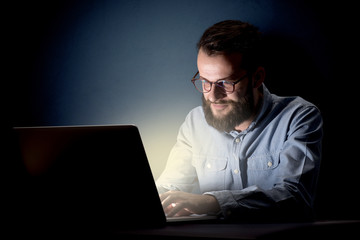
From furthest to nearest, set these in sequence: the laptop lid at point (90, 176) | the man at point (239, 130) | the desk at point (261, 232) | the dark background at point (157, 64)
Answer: the dark background at point (157, 64), the man at point (239, 130), the laptop lid at point (90, 176), the desk at point (261, 232)

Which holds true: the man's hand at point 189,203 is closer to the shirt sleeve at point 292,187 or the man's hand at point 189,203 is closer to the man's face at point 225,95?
the shirt sleeve at point 292,187

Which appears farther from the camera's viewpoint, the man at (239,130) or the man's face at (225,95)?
the man's face at (225,95)

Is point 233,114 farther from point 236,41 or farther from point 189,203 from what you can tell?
point 189,203

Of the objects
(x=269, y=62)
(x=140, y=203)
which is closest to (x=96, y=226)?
(x=140, y=203)

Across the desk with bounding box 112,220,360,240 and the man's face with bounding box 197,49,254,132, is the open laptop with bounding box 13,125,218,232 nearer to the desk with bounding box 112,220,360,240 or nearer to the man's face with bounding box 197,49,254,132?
the desk with bounding box 112,220,360,240

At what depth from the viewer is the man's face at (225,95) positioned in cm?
181

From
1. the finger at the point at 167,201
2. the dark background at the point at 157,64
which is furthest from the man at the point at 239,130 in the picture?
the finger at the point at 167,201

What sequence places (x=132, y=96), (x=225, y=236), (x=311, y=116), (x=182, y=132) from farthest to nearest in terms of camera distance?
(x=132, y=96)
(x=182, y=132)
(x=311, y=116)
(x=225, y=236)

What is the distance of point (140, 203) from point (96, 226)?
11 cm

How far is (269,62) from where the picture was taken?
1933 millimetres

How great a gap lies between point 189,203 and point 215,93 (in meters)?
0.89

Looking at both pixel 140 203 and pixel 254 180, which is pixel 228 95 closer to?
pixel 254 180

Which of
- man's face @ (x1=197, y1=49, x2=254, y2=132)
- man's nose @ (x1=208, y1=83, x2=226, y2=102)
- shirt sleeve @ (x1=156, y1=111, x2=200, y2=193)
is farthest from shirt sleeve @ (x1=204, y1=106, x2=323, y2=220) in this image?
shirt sleeve @ (x1=156, y1=111, x2=200, y2=193)

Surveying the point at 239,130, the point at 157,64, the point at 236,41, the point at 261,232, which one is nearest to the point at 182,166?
the point at 239,130
